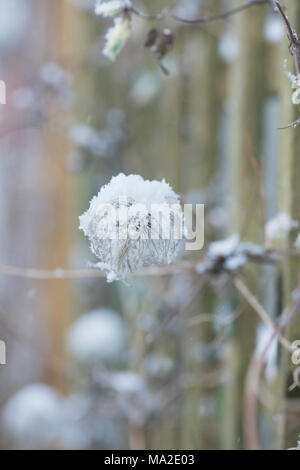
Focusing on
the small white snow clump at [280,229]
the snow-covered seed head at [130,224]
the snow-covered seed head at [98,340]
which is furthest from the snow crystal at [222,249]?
the snow-covered seed head at [98,340]

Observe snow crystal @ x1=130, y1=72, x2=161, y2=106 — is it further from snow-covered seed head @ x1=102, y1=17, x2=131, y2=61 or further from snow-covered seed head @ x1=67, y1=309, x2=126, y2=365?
snow-covered seed head @ x1=102, y1=17, x2=131, y2=61

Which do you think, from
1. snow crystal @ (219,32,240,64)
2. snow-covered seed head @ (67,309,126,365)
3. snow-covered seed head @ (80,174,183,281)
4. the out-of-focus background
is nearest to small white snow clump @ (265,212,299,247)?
the out-of-focus background

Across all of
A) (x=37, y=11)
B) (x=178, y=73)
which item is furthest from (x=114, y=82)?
(x=37, y=11)

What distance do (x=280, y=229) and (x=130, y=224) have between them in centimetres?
19

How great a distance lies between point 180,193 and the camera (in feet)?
2.05

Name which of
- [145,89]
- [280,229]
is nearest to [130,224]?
[280,229]

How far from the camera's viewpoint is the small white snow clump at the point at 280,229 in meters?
0.50

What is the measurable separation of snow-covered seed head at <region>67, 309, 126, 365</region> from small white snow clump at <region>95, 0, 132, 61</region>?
2.73ft

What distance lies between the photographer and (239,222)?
80cm

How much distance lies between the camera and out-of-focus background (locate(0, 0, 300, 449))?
0.67 m

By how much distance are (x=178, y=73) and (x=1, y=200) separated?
1.10 meters
